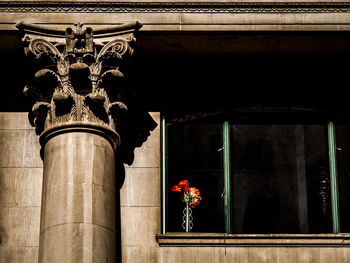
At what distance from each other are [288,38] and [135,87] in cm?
385

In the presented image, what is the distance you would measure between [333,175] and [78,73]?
646 cm

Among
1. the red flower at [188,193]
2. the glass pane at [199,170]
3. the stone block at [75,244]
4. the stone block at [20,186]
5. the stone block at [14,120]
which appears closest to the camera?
the stone block at [75,244]

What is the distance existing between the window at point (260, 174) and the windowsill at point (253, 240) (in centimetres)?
41

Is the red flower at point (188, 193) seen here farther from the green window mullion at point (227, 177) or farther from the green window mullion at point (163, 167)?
the green window mullion at point (227, 177)

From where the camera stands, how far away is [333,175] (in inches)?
1199

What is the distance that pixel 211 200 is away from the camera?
30141 millimetres

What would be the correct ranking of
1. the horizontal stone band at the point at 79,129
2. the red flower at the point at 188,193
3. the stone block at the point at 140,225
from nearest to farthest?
the horizontal stone band at the point at 79,129
the stone block at the point at 140,225
the red flower at the point at 188,193

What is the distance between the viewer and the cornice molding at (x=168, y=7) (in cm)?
3033

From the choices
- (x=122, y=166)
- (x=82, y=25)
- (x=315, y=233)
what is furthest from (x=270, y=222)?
(x=82, y=25)

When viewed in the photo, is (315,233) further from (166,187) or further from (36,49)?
(36,49)

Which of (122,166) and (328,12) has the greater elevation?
(328,12)

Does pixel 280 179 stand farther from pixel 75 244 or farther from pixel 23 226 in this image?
pixel 23 226

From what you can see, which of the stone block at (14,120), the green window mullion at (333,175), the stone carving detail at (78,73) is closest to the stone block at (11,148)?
the stone block at (14,120)

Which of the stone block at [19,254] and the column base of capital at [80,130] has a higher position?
Answer: the column base of capital at [80,130]
